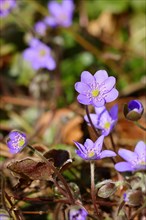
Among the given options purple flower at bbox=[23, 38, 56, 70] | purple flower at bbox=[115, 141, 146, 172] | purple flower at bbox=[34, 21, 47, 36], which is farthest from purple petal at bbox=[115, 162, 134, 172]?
purple flower at bbox=[34, 21, 47, 36]

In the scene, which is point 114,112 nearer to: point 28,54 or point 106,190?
point 106,190

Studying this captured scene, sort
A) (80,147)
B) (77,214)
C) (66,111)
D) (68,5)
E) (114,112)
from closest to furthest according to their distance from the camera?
(77,214), (80,147), (114,112), (66,111), (68,5)

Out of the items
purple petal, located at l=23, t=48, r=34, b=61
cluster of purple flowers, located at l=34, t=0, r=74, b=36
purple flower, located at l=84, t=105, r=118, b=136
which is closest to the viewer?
purple flower, located at l=84, t=105, r=118, b=136

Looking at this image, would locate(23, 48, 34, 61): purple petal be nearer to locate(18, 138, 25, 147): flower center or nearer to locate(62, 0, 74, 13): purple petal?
locate(62, 0, 74, 13): purple petal

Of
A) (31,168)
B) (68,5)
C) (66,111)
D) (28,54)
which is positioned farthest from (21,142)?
(68,5)

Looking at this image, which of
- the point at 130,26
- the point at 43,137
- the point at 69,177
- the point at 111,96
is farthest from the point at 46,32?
the point at 111,96

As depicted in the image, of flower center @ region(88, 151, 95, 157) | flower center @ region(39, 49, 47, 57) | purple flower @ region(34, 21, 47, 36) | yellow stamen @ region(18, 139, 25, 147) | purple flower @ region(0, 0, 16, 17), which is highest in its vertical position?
purple flower @ region(0, 0, 16, 17)

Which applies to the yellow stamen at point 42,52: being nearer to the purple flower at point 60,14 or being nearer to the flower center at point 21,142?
the purple flower at point 60,14
